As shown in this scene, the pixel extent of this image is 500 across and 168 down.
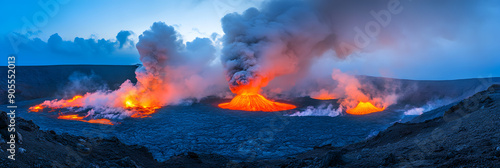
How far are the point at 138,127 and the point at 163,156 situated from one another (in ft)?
31.6

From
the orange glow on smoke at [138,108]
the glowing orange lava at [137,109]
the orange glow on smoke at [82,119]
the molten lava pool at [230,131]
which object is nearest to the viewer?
the molten lava pool at [230,131]

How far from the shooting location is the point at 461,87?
44.9 metres

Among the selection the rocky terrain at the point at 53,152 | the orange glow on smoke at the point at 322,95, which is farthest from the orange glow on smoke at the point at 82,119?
the orange glow on smoke at the point at 322,95

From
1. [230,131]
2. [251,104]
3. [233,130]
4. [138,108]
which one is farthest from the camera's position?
[251,104]

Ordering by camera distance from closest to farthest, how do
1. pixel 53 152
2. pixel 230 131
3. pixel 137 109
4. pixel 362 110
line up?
pixel 53 152 < pixel 230 131 < pixel 362 110 < pixel 137 109

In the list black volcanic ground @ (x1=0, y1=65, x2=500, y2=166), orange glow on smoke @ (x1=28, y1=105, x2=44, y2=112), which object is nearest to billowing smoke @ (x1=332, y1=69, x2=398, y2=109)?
black volcanic ground @ (x1=0, y1=65, x2=500, y2=166)

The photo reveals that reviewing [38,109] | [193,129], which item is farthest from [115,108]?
[193,129]

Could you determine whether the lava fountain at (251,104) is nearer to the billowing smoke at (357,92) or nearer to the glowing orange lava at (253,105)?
the glowing orange lava at (253,105)

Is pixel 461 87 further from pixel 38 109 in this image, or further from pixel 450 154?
pixel 38 109

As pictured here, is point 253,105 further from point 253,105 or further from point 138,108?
point 138,108

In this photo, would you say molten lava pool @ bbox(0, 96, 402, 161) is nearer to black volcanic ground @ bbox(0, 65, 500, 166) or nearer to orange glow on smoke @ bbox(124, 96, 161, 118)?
black volcanic ground @ bbox(0, 65, 500, 166)

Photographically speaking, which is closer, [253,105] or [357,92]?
[253,105]

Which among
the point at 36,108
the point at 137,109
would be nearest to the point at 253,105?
the point at 137,109

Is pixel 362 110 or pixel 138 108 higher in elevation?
pixel 138 108
